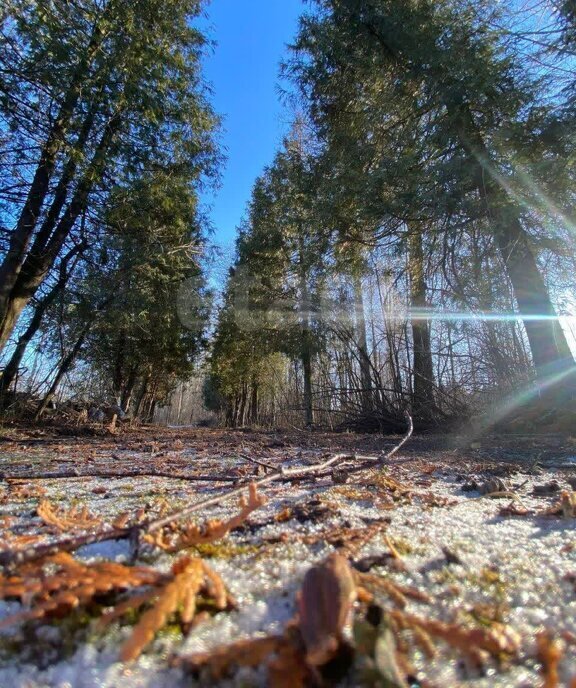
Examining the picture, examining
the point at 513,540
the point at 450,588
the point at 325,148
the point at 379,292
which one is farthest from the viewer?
the point at 379,292

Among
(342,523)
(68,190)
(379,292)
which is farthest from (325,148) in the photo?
(342,523)

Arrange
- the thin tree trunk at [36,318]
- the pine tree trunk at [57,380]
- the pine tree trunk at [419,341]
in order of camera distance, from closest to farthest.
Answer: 1. the pine tree trunk at [419,341]
2. the thin tree trunk at [36,318]
3. the pine tree trunk at [57,380]

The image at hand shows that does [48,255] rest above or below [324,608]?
above

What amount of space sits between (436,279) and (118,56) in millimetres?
5342

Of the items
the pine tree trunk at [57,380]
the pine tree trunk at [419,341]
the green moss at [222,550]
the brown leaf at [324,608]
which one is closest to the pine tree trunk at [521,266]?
the pine tree trunk at [419,341]

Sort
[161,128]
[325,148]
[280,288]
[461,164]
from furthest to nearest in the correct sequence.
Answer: [280,288], [325,148], [161,128], [461,164]

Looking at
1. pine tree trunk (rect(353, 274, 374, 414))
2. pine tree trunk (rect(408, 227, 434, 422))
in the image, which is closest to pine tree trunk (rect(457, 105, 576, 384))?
pine tree trunk (rect(408, 227, 434, 422))

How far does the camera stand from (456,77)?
17.7ft

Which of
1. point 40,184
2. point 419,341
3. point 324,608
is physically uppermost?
point 40,184

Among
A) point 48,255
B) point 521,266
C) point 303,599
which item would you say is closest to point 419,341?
point 521,266

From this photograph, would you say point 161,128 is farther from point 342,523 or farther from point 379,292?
point 342,523

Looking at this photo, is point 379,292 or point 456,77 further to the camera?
point 379,292

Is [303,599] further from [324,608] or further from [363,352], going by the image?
[363,352]

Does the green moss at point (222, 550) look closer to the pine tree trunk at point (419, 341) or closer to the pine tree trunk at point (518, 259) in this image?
the pine tree trunk at point (419, 341)
